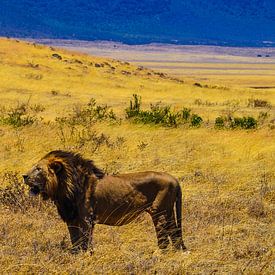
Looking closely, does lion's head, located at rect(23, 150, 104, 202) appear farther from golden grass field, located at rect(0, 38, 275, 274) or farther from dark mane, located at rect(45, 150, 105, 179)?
golden grass field, located at rect(0, 38, 275, 274)

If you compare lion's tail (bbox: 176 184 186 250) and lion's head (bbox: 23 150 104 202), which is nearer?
lion's head (bbox: 23 150 104 202)

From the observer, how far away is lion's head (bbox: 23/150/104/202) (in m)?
7.11

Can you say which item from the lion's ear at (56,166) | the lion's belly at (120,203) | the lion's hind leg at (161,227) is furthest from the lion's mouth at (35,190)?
the lion's hind leg at (161,227)

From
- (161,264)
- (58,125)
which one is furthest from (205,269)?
(58,125)

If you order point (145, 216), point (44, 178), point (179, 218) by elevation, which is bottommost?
point (145, 216)

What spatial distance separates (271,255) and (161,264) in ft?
3.95

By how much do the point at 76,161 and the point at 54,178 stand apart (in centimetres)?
36

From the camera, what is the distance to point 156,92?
3612cm

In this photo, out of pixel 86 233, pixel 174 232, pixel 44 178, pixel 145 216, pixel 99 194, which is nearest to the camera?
pixel 86 233

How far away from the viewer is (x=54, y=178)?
7137mm

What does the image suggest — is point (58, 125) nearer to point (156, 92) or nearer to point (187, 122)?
point (187, 122)

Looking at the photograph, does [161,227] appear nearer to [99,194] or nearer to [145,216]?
[99,194]

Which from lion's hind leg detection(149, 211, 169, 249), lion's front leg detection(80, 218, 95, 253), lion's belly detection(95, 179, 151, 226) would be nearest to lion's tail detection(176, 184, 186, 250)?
lion's hind leg detection(149, 211, 169, 249)

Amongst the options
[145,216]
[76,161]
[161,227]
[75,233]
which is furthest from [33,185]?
[145,216]
